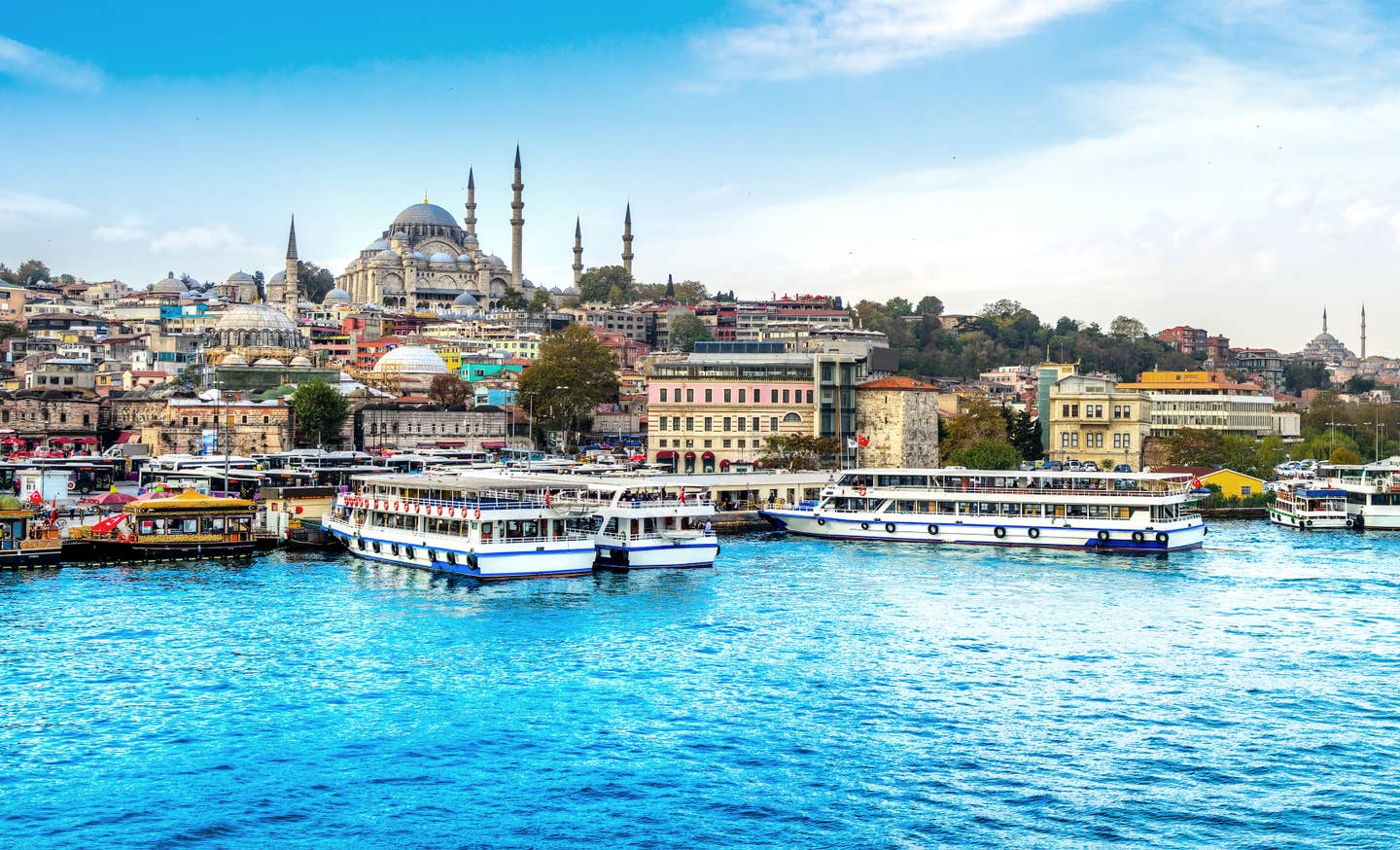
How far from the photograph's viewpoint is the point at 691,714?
18844 mm

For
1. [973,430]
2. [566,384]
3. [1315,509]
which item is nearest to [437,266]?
[566,384]

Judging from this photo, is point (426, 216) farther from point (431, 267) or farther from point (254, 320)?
point (254, 320)

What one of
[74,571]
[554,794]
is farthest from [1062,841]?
[74,571]

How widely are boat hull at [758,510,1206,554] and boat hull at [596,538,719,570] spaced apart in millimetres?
7934

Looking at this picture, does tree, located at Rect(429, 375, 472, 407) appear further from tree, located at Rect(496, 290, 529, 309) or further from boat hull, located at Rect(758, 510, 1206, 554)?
boat hull, located at Rect(758, 510, 1206, 554)

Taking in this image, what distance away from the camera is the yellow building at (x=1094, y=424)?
5900 cm

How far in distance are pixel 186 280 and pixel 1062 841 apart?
445ft

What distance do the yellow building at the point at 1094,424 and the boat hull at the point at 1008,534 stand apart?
821 inches

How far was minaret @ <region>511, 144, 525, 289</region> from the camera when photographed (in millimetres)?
111812

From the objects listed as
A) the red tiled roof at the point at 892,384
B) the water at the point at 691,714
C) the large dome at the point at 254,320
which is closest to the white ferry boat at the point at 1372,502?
the red tiled roof at the point at 892,384

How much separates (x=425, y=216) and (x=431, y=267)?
6.61 metres

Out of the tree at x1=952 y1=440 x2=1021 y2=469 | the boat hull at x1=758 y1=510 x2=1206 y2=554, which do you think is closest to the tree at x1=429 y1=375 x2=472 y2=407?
the tree at x1=952 y1=440 x2=1021 y2=469

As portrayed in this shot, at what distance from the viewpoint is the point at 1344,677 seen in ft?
68.4

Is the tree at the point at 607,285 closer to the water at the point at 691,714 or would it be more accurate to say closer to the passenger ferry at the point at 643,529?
the passenger ferry at the point at 643,529
